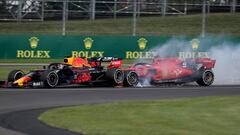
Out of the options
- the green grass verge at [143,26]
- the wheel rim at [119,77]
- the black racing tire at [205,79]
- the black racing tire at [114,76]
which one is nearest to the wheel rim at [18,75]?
the black racing tire at [114,76]

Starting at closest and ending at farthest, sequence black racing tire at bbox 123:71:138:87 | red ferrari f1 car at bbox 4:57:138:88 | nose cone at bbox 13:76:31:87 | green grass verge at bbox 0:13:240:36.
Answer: nose cone at bbox 13:76:31:87 → red ferrari f1 car at bbox 4:57:138:88 → black racing tire at bbox 123:71:138:87 → green grass verge at bbox 0:13:240:36

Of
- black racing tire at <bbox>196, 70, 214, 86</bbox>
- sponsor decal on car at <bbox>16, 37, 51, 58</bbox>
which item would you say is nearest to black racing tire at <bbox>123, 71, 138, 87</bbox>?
black racing tire at <bbox>196, 70, 214, 86</bbox>

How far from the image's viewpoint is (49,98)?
1725 centimetres

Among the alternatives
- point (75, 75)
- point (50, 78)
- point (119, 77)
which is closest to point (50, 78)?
point (50, 78)

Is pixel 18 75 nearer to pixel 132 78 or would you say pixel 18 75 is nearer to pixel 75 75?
pixel 75 75

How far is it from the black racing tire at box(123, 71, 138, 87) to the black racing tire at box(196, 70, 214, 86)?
271 centimetres

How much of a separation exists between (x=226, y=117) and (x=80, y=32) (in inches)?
1263

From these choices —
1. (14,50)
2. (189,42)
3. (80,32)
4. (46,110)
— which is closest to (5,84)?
(46,110)

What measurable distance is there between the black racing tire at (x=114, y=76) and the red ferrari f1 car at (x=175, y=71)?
73cm

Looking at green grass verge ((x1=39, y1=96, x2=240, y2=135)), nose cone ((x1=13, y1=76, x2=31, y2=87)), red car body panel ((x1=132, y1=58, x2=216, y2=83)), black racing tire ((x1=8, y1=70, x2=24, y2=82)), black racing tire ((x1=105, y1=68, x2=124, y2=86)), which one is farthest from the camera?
red car body panel ((x1=132, y1=58, x2=216, y2=83))

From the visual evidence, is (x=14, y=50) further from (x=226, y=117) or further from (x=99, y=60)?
(x=226, y=117)

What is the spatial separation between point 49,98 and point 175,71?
7.38 meters

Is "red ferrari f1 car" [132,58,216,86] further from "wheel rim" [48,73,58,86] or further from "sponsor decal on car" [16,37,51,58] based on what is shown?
"sponsor decal on car" [16,37,51,58]

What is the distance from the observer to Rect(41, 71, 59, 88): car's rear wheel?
20594mm
